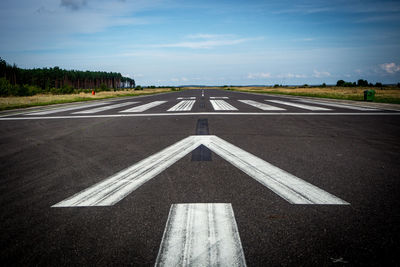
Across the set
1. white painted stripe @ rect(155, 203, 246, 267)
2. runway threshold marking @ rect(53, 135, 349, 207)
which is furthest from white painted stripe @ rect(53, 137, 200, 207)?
white painted stripe @ rect(155, 203, 246, 267)

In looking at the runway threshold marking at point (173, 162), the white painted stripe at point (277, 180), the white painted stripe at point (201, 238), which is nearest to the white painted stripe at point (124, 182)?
the runway threshold marking at point (173, 162)

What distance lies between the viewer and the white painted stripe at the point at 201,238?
5.21 ft

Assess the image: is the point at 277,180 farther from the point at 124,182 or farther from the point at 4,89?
the point at 4,89

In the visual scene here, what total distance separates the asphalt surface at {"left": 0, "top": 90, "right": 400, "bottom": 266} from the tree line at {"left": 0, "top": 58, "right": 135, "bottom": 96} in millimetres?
43333

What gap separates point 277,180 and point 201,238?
1.48 m

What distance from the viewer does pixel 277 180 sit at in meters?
2.92

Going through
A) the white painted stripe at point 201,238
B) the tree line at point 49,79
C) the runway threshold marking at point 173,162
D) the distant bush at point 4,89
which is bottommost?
the white painted stripe at point 201,238

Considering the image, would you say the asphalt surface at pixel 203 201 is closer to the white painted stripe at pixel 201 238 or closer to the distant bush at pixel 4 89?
the white painted stripe at pixel 201 238

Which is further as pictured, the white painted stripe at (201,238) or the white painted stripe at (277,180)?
the white painted stripe at (277,180)

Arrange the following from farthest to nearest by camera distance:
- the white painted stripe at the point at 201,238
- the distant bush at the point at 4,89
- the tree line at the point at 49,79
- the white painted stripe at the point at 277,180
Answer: the tree line at the point at 49,79 < the distant bush at the point at 4,89 < the white painted stripe at the point at 277,180 < the white painted stripe at the point at 201,238

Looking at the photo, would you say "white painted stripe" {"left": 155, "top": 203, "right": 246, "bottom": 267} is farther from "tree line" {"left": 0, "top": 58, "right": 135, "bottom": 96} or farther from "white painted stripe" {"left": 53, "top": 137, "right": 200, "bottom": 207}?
"tree line" {"left": 0, "top": 58, "right": 135, "bottom": 96}

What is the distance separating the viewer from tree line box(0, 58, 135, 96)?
141 ft

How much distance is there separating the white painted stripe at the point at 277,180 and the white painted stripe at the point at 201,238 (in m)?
0.76

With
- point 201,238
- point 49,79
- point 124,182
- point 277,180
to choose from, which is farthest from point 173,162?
point 49,79
